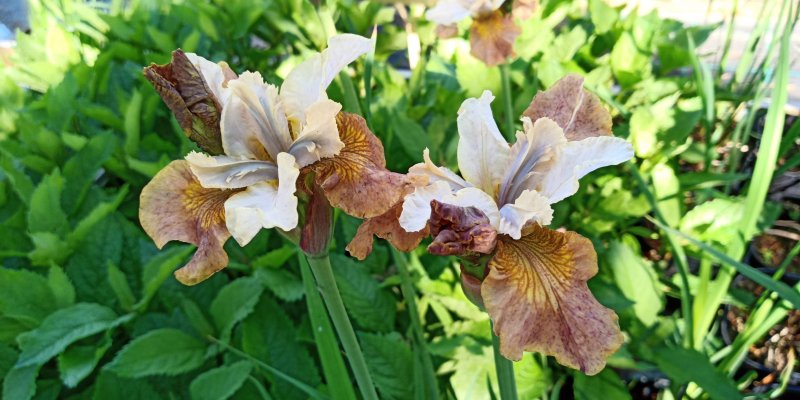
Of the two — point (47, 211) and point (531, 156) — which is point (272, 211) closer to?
point (531, 156)

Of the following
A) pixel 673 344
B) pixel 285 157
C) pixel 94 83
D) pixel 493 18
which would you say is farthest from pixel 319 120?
pixel 94 83

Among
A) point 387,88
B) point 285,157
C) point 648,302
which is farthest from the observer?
point 387,88

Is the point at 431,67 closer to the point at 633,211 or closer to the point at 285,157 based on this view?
the point at 633,211

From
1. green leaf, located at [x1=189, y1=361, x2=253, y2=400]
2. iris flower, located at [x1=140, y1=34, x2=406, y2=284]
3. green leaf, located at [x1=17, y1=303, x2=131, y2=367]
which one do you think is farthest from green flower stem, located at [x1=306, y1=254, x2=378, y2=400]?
green leaf, located at [x1=17, y1=303, x2=131, y2=367]

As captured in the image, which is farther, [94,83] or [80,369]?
[94,83]

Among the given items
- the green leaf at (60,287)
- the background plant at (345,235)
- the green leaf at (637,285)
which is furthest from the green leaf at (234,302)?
the green leaf at (637,285)

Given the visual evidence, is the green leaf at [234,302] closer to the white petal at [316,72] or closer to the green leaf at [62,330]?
the green leaf at [62,330]

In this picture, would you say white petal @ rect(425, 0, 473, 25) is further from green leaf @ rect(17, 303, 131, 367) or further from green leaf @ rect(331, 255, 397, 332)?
green leaf @ rect(17, 303, 131, 367)
